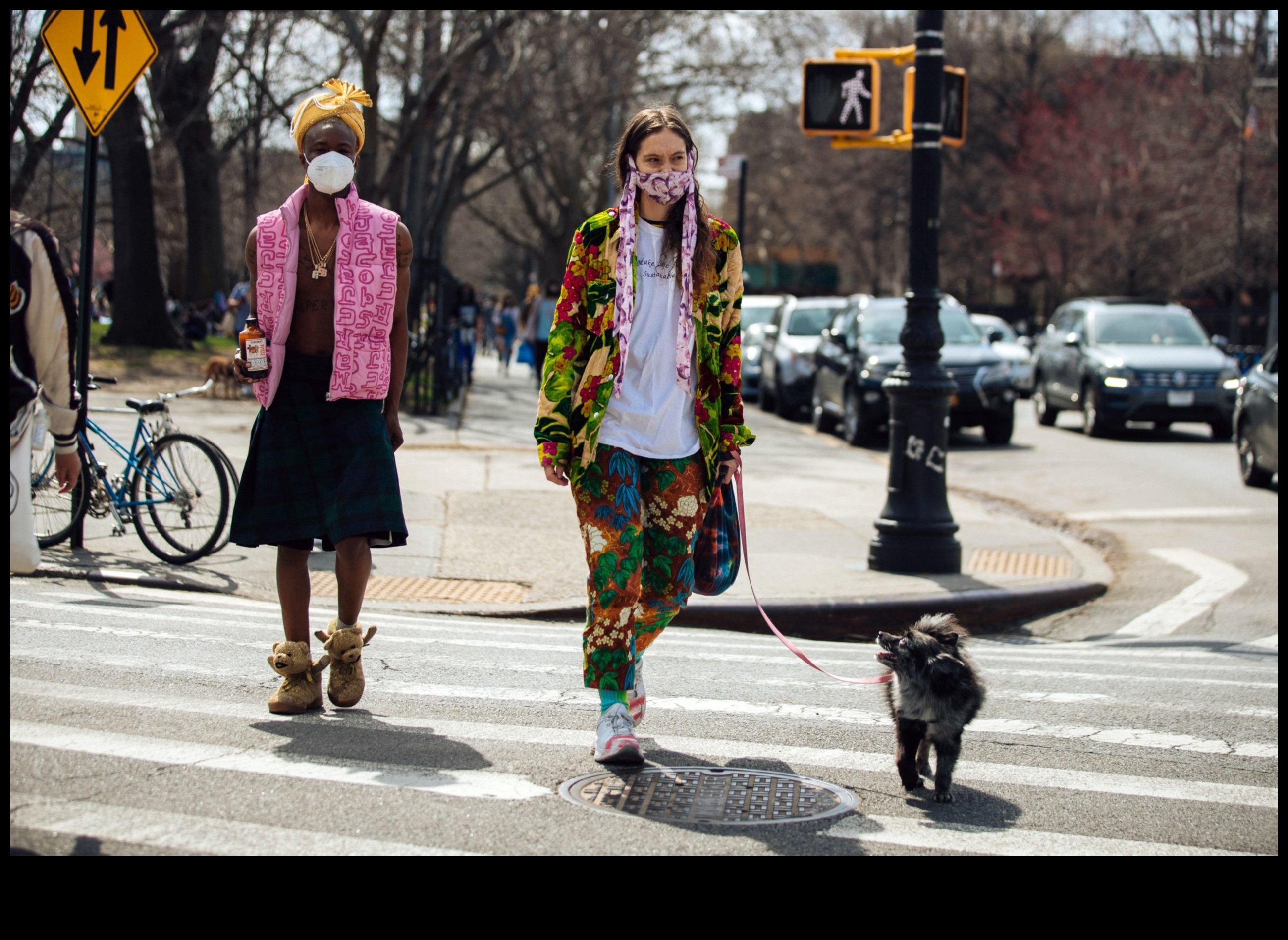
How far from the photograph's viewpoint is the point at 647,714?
17.1 ft

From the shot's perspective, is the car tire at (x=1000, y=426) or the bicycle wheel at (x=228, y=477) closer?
the bicycle wheel at (x=228, y=477)

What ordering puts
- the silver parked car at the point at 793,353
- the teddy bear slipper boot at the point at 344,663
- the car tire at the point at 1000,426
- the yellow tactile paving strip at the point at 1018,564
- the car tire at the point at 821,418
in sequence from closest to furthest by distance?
the teddy bear slipper boot at the point at 344,663 → the yellow tactile paving strip at the point at 1018,564 → the car tire at the point at 1000,426 → the car tire at the point at 821,418 → the silver parked car at the point at 793,353

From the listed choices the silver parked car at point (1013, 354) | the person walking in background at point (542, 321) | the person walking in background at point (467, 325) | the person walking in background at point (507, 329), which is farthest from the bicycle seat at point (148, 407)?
the person walking in background at point (507, 329)

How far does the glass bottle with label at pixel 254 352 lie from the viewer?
4.60 m

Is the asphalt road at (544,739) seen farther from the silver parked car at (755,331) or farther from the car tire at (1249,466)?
the silver parked car at (755,331)

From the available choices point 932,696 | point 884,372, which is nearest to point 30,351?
point 932,696

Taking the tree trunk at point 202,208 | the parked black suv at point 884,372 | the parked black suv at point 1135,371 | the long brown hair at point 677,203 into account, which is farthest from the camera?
the tree trunk at point 202,208

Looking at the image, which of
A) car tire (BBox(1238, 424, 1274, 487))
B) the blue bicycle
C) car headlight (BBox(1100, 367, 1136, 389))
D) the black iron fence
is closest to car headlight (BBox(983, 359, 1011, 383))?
car headlight (BBox(1100, 367, 1136, 389))

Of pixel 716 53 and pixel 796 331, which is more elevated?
pixel 716 53

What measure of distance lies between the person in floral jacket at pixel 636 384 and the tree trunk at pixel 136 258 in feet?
76.3

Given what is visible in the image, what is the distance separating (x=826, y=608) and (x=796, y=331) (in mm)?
15294
